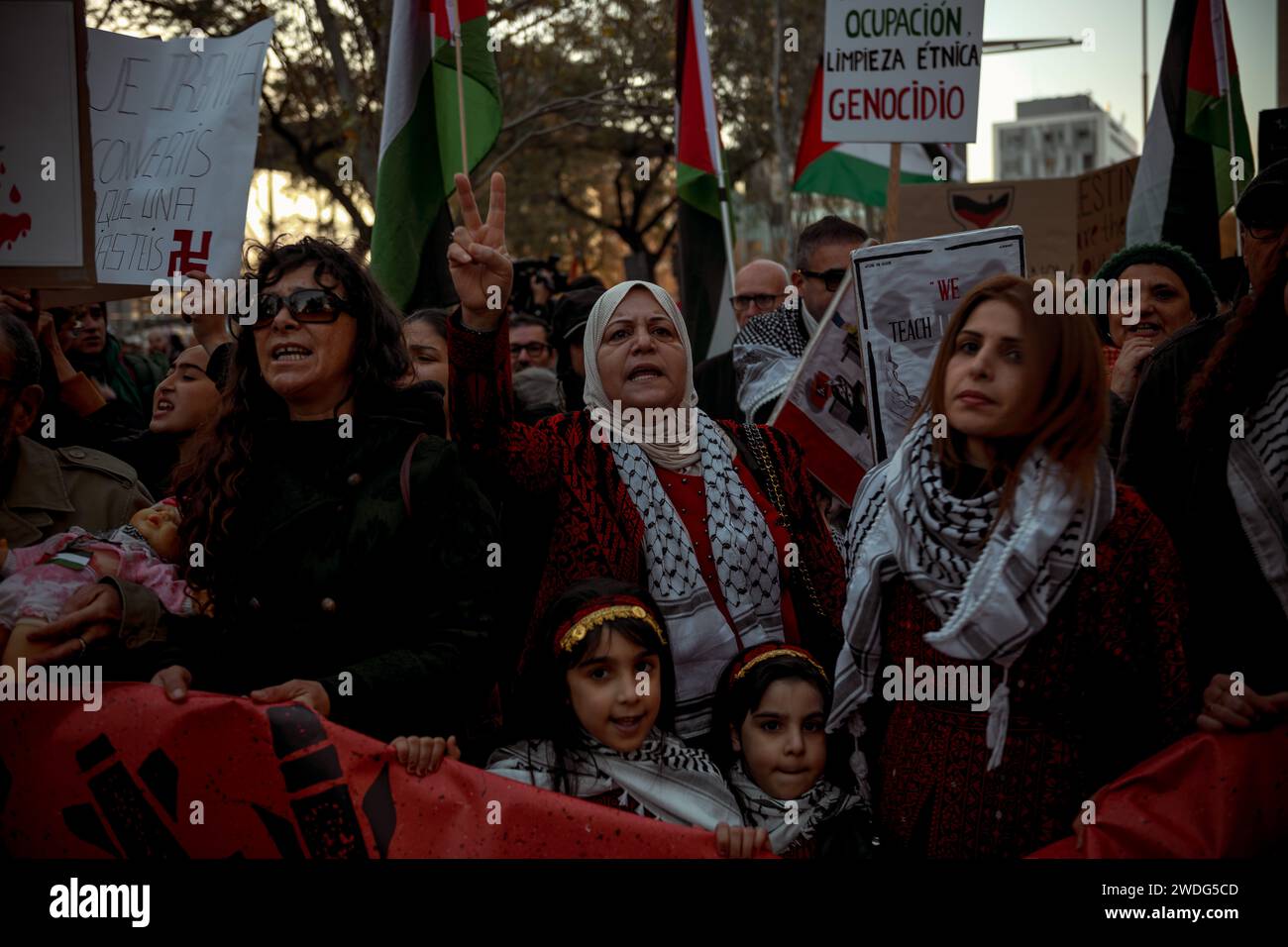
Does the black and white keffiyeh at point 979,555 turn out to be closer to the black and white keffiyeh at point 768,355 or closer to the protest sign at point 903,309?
the protest sign at point 903,309

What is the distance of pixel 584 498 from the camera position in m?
3.33

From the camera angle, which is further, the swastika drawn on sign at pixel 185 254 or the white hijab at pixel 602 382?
the swastika drawn on sign at pixel 185 254

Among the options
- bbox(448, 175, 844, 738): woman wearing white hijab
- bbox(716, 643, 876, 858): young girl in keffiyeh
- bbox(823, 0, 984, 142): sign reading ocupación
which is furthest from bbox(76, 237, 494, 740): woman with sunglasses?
bbox(823, 0, 984, 142): sign reading ocupación

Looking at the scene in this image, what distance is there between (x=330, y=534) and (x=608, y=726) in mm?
756

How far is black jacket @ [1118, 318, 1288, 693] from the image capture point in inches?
117

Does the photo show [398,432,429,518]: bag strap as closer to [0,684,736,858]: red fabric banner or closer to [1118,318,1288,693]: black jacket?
[0,684,736,858]: red fabric banner

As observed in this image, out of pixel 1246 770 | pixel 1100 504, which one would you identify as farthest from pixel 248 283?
pixel 1246 770

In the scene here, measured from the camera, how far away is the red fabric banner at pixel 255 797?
2.67 metres

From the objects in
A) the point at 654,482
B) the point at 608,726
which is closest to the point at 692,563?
the point at 654,482

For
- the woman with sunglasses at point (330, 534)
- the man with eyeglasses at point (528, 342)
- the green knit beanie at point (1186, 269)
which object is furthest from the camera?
the man with eyeglasses at point (528, 342)

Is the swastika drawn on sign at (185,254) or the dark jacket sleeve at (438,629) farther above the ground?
the swastika drawn on sign at (185,254)

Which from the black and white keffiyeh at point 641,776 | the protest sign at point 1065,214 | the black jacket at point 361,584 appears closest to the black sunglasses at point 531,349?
the protest sign at point 1065,214

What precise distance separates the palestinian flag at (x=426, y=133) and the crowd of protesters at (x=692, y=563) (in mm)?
1775
